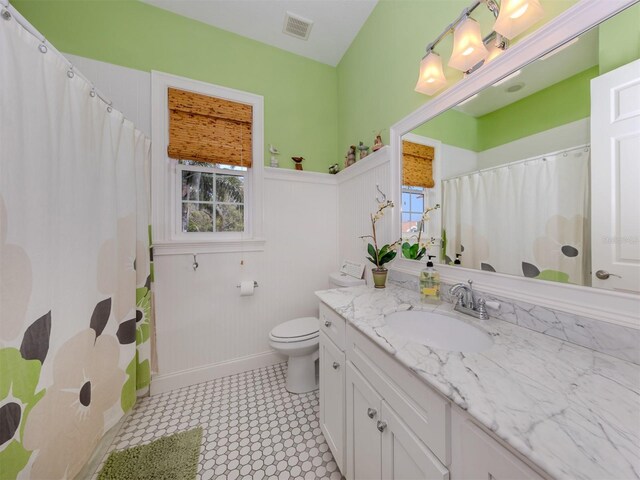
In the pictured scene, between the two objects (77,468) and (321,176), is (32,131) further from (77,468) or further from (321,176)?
(321,176)

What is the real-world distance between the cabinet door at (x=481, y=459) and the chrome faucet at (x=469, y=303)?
0.54 meters

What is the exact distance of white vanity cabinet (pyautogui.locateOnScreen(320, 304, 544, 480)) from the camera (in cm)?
48

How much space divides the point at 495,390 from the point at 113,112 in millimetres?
2006

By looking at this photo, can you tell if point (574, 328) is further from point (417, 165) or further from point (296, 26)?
point (296, 26)

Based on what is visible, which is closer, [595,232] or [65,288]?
[595,232]

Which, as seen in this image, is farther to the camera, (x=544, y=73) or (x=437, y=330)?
(x=437, y=330)

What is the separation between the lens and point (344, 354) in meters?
1.02

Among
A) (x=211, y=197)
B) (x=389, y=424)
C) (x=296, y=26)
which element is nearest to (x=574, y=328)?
(x=389, y=424)

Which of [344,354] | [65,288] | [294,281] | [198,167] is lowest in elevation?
[344,354]

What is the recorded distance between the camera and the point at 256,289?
1.98 metres

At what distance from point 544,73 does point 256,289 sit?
6.83 ft

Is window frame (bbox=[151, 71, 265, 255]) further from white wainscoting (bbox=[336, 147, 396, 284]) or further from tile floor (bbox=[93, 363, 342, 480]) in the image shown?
tile floor (bbox=[93, 363, 342, 480])

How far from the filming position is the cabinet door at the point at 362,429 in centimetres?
79

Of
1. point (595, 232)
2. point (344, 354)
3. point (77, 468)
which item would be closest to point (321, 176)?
point (344, 354)
